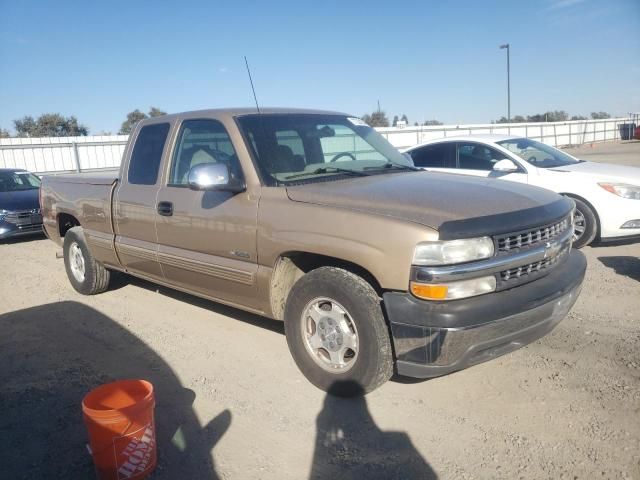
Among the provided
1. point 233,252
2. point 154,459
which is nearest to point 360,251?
point 233,252

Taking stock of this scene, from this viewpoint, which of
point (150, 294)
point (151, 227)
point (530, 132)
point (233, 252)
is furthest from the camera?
point (530, 132)

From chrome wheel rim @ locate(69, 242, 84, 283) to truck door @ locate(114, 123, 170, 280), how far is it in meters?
1.17

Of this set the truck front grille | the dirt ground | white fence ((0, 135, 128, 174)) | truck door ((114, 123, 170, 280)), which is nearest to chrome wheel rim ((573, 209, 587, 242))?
the dirt ground

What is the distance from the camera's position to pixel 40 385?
383cm

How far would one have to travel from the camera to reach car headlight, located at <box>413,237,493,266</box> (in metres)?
2.91

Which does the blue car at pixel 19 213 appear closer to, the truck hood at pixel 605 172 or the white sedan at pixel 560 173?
the white sedan at pixel 560 173

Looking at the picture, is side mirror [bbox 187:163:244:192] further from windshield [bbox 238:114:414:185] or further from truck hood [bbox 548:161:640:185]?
truck hood [bbox 548:161:640:185]

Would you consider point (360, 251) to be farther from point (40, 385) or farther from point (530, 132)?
point (530, 132)

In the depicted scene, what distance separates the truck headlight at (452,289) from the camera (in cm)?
291

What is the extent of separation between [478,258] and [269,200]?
1487 mm

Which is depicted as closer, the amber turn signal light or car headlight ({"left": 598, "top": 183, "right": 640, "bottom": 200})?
the amber turn signal light

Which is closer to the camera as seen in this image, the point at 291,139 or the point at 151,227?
the point at 291,139

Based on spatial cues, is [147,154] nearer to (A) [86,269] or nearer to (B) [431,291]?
(A) [86,269]

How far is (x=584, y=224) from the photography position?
7.09 meters
